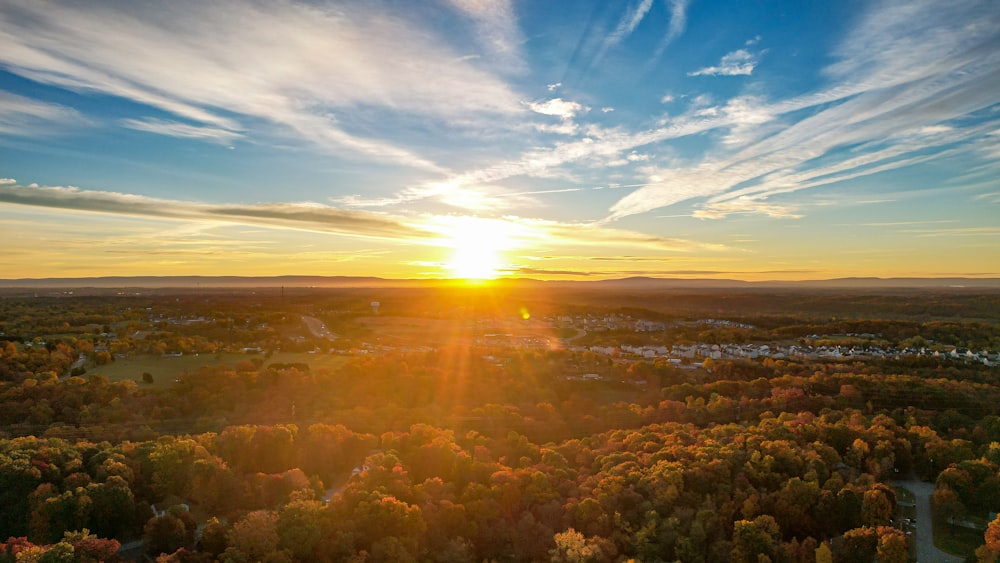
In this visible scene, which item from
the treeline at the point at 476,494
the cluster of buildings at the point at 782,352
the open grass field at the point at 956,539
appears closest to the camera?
the treeline at the point at 476,494

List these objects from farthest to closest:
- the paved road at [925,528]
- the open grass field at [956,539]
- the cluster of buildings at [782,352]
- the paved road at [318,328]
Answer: the paved road at [318,328]
the cluster of buildings at [782,352]
the open grass field at [956,539]
the paved road at [925,528]

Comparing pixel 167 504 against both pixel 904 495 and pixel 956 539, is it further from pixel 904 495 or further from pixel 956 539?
pixel 904 495

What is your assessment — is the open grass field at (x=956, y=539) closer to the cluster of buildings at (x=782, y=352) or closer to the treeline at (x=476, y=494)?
the treeline at (x=476, y=494)

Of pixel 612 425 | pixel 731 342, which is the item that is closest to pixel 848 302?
pixel 731 342

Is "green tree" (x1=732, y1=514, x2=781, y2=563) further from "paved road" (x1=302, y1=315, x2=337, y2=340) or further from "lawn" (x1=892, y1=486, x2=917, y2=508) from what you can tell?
"paved road" (x1=302, y1=315, x2=337, y2=340)

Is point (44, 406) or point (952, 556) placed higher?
point (44, 406)

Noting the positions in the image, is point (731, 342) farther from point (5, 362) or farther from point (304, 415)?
point (5, 362)

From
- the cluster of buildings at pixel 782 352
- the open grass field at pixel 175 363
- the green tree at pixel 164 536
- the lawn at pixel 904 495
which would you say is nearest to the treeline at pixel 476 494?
the green tree at pixel 164 536
